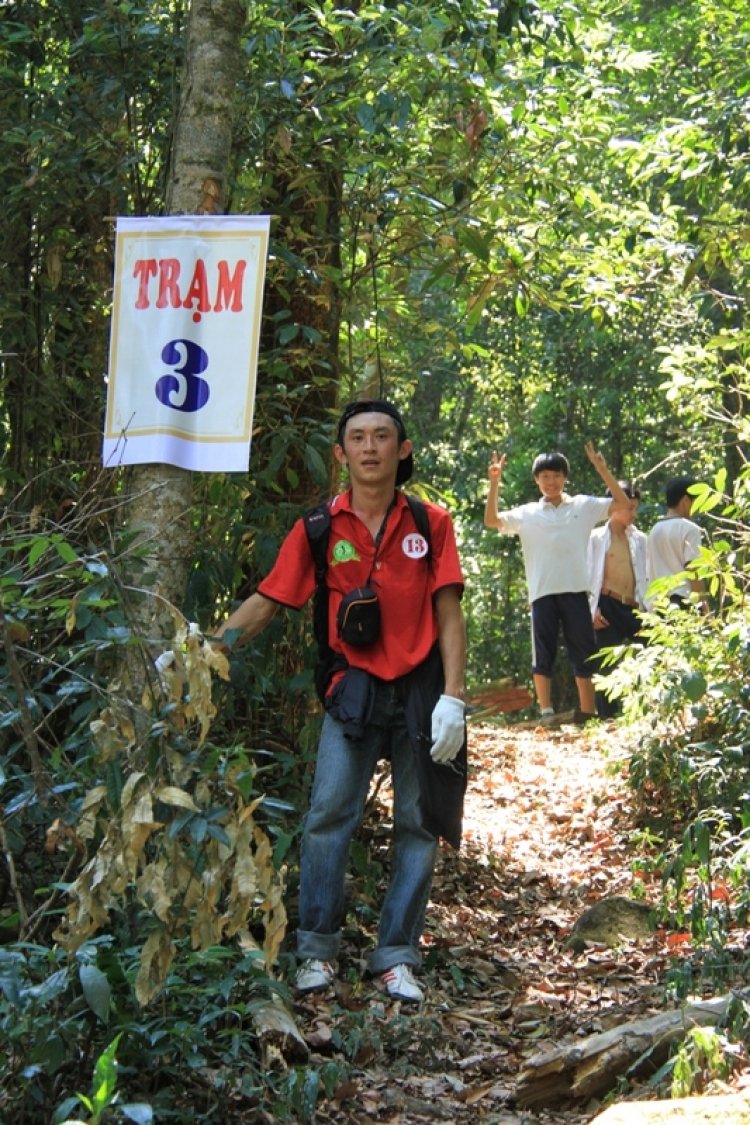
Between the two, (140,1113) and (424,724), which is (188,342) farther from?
(140,1113)

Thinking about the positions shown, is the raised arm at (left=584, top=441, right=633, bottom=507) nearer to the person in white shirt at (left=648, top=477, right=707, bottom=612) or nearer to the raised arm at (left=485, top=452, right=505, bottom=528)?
the person in white shirt at (left=648, top=477, right=707, bottom=612)

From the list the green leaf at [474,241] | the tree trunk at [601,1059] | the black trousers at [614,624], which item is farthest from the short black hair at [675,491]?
the tree trunk at [601,1059]

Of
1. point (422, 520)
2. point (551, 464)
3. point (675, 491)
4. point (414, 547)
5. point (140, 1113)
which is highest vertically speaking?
point (551, 464)

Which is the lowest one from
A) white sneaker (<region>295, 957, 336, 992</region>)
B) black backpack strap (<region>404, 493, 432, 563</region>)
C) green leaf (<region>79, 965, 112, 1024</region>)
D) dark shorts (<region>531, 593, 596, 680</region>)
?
white sneaker (<region>295, 957, 336, 992</region>)

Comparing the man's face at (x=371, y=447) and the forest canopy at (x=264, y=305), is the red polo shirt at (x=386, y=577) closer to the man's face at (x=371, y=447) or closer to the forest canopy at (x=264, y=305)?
the man's face at (x=371, y=447)

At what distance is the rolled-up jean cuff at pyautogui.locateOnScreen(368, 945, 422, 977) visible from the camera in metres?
4.86

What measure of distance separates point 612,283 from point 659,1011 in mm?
4104

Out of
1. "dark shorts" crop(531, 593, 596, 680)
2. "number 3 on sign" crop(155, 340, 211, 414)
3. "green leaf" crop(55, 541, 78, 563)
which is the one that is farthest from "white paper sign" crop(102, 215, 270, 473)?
"dark shorts" crop(531, 593, 596, 680)

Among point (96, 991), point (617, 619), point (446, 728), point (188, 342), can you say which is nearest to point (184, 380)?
point (188, 342)

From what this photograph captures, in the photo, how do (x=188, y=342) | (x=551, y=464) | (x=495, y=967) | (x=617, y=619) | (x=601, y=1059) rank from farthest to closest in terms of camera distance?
(x=617, y=619), (x=551, y=464), (x=495, y=967), (x=188, y=342), (x=601, y=1059)

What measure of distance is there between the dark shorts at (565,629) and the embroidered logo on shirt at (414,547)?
5113 mm

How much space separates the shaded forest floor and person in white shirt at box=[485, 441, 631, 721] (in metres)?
1.70

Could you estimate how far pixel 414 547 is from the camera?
5.07 m

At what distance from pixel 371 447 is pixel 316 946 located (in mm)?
1768
